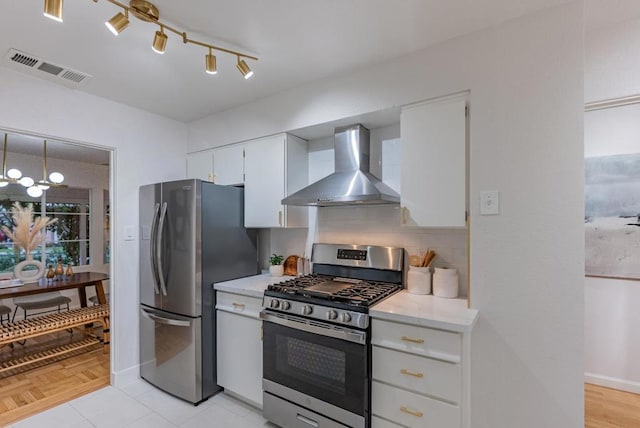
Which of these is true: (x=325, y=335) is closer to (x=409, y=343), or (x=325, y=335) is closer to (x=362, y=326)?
(x=362, y=326)

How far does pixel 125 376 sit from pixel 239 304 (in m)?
1.39

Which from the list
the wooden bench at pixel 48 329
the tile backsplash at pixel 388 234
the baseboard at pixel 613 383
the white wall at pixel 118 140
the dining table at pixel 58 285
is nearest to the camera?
the tile backsplash at pixel 388 234

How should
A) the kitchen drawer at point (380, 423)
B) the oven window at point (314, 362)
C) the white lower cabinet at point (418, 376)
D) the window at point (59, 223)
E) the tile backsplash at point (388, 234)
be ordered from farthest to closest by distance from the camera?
the window at point (59, 223)
the tile backsplash at point (388, 234)
the oven window at point (314, 362)
the kitchen drawer at point (380, 423)
the white lower cabinet at point (418, 376)

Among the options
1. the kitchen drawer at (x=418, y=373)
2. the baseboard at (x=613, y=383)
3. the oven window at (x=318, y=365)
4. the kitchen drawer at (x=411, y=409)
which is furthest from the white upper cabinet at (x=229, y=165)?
the baseboard at (x=613, y=383)

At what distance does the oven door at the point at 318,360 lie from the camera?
173 centimetres

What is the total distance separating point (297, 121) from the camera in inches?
97.3

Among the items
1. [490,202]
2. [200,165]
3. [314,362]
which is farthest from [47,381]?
[490,202]

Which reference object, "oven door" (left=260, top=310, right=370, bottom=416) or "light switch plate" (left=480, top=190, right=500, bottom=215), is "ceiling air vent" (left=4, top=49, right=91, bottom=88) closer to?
"oven door" (left=260, top=310, right=370, bottom=416)

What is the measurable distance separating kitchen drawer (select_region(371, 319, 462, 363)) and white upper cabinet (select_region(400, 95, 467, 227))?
0.64 metres

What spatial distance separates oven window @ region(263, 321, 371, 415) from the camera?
1729mm

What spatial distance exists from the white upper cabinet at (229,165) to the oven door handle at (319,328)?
52.0 inches

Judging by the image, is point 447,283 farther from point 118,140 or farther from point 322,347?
point 118,140

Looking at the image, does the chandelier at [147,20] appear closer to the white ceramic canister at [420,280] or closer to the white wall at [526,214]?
the white wall at [526,214]

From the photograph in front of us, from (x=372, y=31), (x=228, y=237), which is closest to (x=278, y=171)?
(x=228, y=237)
